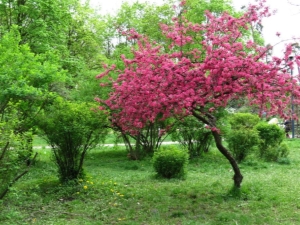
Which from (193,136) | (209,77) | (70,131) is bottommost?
(193,136)

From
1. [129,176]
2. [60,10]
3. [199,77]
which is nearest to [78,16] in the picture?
[60,10]

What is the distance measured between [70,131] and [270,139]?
901cm

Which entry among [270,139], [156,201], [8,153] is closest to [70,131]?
[156,201]

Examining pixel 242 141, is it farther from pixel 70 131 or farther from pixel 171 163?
pixel 70 131

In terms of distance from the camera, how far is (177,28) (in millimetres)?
6367

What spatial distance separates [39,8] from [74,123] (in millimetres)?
8530

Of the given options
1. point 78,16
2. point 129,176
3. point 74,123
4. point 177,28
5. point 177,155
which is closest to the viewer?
point 177,28

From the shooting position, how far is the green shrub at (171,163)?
9180 millimetres

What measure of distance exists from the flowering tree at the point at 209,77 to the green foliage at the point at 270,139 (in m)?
7.20

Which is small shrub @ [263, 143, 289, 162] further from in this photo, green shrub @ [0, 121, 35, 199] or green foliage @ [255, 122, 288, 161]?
green shrub @ [0, 121, 35, 199]

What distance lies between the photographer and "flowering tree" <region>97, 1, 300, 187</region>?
5.69 m

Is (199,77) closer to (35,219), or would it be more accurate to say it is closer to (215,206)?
(215,206)

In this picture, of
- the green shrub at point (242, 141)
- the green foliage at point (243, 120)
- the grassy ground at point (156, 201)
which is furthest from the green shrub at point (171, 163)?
the green foliage at point (243, 120)

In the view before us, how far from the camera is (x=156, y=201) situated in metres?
6.88
